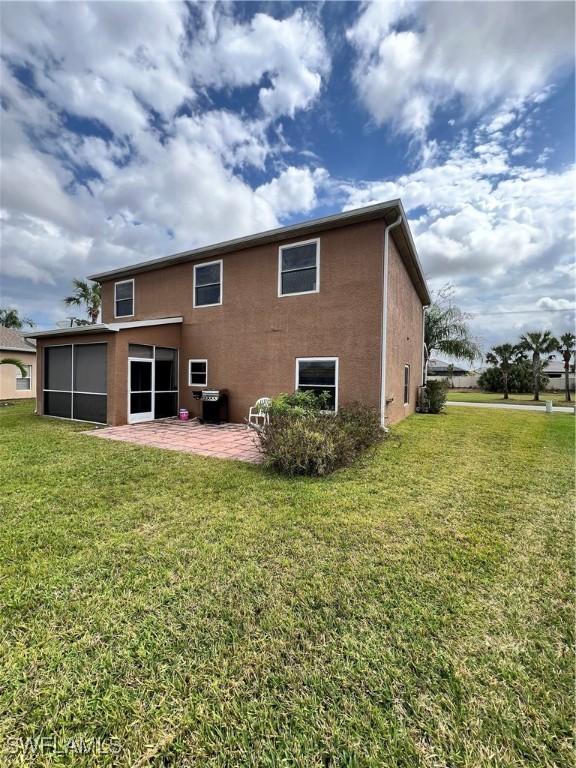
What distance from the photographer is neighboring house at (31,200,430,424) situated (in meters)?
8.75

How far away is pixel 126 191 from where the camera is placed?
46.8ft

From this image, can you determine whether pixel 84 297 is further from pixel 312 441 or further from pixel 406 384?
pixel 312 441

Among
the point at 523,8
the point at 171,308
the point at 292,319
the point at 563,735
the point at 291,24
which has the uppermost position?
the point at 291,24

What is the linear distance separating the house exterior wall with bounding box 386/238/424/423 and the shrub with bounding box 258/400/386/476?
285 centimetres

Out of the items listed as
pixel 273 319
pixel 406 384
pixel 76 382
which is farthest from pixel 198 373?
pixel 406 384

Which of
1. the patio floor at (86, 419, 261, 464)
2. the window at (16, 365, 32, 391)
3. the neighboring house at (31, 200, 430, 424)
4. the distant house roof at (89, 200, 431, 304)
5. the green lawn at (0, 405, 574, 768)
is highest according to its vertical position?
the distant house roof at (89, 200, 431, 304)

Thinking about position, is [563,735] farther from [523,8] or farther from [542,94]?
[542,94]

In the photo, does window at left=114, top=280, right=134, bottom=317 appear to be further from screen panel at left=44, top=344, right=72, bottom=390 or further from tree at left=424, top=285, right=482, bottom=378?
tree at left=424, top=285, right=482, bottom=378

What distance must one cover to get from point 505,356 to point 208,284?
25729 millimetres

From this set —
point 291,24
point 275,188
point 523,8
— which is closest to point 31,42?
point 291,24

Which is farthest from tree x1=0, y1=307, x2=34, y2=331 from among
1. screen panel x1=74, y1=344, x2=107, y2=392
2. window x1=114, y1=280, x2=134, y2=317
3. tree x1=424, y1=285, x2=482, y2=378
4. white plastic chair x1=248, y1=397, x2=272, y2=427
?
tree x1=424, y1=285, x2=482, y2=378

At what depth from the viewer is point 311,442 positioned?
17.8ft

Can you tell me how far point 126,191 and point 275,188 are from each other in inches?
256

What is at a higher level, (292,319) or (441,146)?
(441,146)
